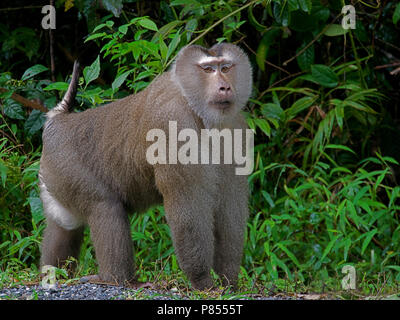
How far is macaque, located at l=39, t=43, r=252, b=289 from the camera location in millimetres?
4383

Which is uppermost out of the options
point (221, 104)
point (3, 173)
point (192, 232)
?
point (221, 104)

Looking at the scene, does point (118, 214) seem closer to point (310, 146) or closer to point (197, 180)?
point (197, 180)

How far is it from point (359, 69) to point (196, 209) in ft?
9.87

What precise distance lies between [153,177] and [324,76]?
2.59 meters

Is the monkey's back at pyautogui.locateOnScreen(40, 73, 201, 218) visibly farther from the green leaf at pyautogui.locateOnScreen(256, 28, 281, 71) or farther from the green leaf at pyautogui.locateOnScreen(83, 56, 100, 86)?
the green leaf at pyautogui.locateOnScreen(256, 28, 281, 71)


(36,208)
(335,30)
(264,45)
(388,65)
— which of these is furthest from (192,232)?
(388,65)

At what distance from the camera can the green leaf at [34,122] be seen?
6445 millimetres

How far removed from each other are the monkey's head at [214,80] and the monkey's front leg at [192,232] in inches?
20.4

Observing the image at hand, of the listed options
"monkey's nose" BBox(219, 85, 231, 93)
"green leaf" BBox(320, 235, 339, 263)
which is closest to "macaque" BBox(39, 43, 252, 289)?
"monkey's nose" BBox(219, 85, 231, 93)

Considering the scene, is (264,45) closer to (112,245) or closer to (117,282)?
(112,245)

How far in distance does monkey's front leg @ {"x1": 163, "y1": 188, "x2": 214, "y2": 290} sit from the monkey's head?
0.52 meters

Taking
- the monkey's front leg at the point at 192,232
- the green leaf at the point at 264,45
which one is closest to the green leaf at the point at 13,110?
the green leaf at the point at 264,45

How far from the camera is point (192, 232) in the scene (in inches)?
172

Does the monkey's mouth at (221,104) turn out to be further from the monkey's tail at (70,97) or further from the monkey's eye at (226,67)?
the monkey's tail at (70,97)
